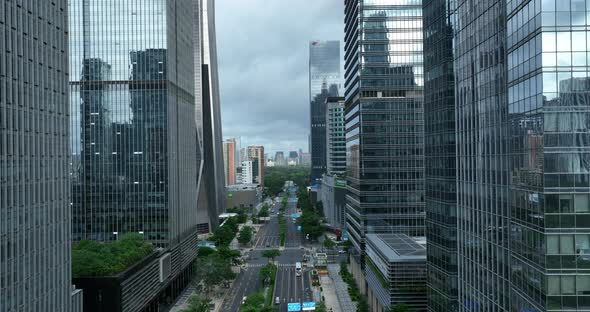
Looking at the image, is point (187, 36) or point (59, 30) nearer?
point (59, 30)

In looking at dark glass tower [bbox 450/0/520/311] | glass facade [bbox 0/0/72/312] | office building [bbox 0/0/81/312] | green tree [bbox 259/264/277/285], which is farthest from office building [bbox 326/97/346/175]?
office building [bbox 0/0/81/312]

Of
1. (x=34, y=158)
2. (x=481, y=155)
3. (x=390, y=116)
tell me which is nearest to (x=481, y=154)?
(x=481, y=155)

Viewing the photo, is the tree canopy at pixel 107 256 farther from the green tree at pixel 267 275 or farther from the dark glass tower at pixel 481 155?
the dark glass tower at pixel 481 155

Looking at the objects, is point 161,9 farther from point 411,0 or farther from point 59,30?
point 411,0

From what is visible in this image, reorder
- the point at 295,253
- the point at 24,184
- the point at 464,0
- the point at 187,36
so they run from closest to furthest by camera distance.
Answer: the point at 24,184
the point at 464,0
the point at 187,36
the point at 295,253

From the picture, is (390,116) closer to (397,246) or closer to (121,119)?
(397,246)

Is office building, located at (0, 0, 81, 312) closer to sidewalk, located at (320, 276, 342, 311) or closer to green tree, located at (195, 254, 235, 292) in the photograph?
green tree, located at (195, 254, 235, 292)

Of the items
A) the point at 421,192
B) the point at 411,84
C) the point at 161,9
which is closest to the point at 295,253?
the point at 421,192
